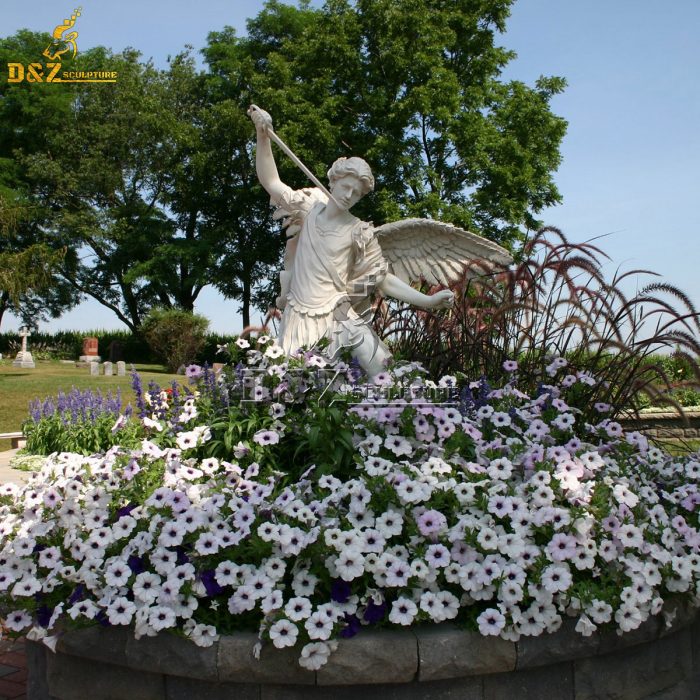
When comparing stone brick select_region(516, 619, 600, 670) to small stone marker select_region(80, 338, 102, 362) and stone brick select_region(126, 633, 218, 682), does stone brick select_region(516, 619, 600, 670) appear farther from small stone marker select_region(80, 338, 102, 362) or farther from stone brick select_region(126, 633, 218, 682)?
small stone marker select_region(80, 338, 102, 362)

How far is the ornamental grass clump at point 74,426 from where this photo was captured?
293 inches

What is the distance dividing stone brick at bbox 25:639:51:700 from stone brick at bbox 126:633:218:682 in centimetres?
51

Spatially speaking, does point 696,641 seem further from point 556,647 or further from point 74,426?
point 74,426

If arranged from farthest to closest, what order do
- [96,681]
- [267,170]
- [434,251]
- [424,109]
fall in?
[424,109], [434,251], [267,170], [96,681]

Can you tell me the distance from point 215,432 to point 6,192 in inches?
967

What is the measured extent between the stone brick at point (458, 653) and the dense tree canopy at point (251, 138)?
13901 millimetres

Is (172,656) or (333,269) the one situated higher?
(333,269)

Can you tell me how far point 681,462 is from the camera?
11.8 ft

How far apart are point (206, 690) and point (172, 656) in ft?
0.54

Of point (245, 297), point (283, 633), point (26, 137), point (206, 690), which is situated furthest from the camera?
point (26, 137)

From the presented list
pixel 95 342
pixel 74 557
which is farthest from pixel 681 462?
pixel 95 342

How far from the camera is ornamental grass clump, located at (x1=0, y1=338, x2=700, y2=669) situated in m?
2.18

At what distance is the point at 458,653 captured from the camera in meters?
2.12

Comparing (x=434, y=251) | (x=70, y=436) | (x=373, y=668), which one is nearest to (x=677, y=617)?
(x=373, y=668)
